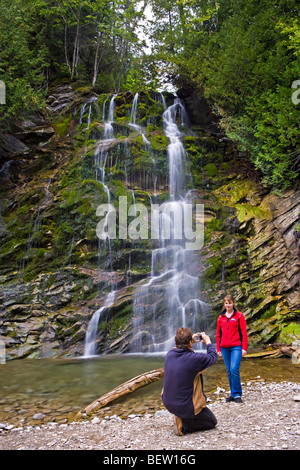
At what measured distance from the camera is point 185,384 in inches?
144

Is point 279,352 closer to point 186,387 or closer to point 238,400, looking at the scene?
point 238,400

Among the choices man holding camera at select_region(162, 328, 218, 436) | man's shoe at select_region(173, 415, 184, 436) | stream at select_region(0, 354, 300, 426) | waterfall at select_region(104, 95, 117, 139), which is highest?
waterfall at select_region(104, 95, 117, 139)

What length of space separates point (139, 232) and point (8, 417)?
8.52 metres

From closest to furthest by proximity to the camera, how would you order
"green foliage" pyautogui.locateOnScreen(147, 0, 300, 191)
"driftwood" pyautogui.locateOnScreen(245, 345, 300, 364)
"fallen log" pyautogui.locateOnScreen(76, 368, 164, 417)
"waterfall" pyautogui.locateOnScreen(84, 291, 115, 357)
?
"fallen log" pyautogui.locateOnScreen(76, 368, 164, 417), "driftwood" pyautogui.locateOnScreen(245, 345, 300, 364), "waterfall" pyautogui.locateOnScreen(84, 291, 115, 357), "green foliage" pyautogui.locateOnScreen(147, 0, 300, 191)

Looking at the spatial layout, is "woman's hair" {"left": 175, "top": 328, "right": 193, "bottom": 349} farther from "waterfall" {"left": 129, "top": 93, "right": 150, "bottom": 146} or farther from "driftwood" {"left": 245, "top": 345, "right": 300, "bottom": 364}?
"waterfall" {"left": 129, "top": 93, "right": 150, "bottom": 146}

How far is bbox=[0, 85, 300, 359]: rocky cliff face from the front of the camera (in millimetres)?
A: 10477

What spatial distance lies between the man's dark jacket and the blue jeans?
1455mm

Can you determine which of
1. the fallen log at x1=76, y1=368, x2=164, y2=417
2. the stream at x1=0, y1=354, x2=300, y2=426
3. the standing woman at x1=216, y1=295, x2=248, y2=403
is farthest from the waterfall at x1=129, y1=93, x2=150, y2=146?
the standing woman at x1=216, y1=295, x2=248, y2=403

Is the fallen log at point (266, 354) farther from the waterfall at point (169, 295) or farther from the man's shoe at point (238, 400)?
the man's shoe at point (238, 400)

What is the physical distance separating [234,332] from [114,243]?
7976mm

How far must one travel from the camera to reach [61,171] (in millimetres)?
16172

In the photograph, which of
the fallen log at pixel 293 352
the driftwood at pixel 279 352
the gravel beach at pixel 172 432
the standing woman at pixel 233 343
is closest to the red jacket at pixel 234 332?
the standing woman at pixel 233 343
